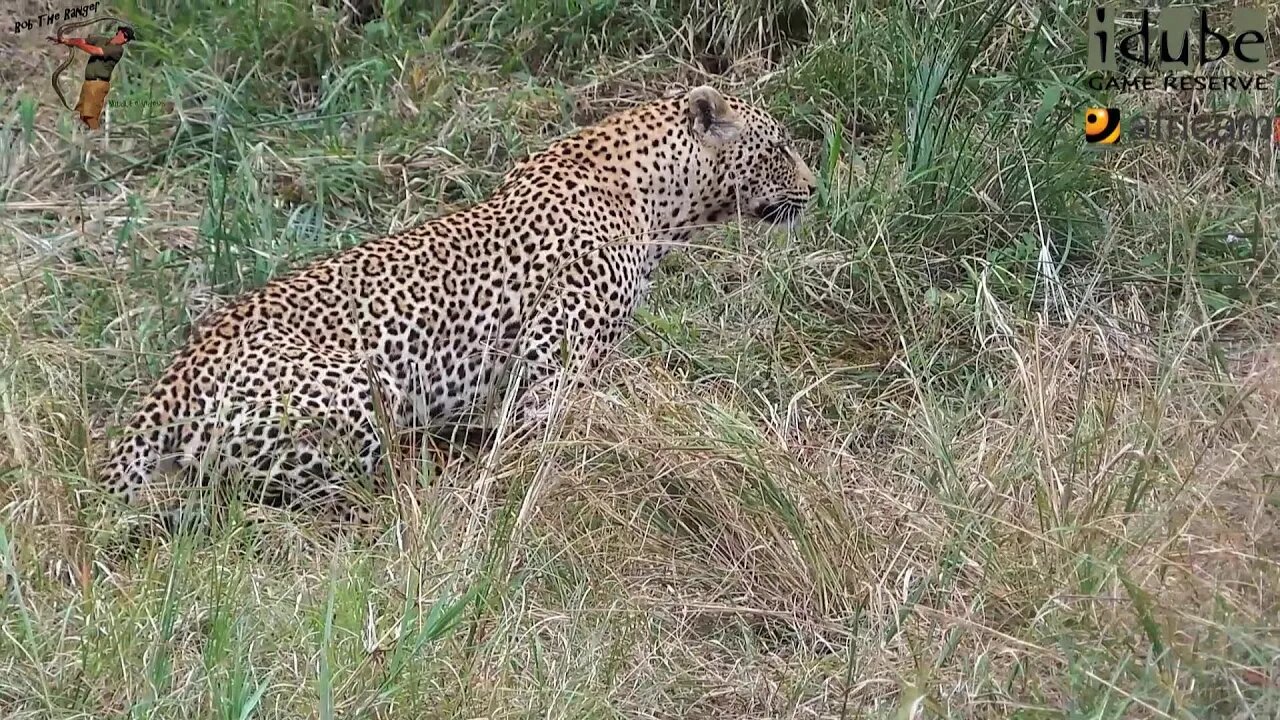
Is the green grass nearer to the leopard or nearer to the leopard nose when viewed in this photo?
the leopard nose

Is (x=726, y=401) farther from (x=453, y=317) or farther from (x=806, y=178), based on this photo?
(x=806, y=178)

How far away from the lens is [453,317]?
5039mm

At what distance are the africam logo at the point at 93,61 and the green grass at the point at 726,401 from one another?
103 millimetres

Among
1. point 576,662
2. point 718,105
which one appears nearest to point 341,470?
point 576,662

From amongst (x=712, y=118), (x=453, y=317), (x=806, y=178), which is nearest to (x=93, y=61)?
(x=453, y=317)

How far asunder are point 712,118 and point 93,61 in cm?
302

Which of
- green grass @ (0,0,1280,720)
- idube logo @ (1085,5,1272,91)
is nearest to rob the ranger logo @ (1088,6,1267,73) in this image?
idube logo @ (1085,5,1272,91)

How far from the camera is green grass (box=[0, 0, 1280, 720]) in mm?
3414

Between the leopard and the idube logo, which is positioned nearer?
the leopard

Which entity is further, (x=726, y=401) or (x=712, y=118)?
(x=712, y=118)

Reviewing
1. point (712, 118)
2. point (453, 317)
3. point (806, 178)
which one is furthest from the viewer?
point (806, 178)

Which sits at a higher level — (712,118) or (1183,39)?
(712,118)

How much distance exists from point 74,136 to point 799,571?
3.90 metres

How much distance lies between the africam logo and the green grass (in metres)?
0.10
